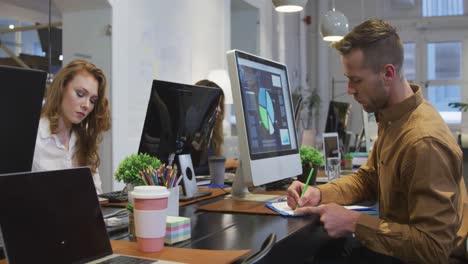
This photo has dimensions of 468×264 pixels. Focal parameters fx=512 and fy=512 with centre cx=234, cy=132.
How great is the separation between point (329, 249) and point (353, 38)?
2.65ft

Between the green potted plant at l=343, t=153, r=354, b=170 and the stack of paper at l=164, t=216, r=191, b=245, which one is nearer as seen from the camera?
the stack of paper at l=164, t=216, r=191, b=245

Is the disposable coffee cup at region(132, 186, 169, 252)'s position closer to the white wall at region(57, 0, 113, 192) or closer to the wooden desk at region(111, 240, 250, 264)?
the wooden desk at region(111, 240, 250, 264)

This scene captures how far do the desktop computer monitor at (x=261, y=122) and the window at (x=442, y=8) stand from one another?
713 cm

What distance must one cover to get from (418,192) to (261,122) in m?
0.65

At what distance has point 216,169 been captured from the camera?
2234mm

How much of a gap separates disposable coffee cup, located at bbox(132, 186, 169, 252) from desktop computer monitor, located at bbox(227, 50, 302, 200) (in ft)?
1.92

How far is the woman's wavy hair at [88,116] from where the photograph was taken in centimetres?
231

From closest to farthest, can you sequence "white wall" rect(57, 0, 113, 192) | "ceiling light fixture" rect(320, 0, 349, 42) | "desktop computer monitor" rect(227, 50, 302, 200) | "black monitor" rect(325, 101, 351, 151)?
1. "desktop computer monitor" rect(227, 50, 302, 200)
2. "white wall" rect(57, 0, 113, 192)
3. "black monitor" rect(325, 101, 351, 151)
4. "ceiling light fixture" rect(320, 0, 349, 42)

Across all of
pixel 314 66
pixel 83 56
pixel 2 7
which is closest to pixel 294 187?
pixel 83 56

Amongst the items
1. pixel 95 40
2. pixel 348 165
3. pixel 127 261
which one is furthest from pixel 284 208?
pixel 95 40

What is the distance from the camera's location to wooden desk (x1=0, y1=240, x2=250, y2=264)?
1.03 metres

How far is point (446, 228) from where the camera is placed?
4.23 ft

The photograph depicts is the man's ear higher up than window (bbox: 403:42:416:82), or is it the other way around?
window (bbox: 403:42:416:82)

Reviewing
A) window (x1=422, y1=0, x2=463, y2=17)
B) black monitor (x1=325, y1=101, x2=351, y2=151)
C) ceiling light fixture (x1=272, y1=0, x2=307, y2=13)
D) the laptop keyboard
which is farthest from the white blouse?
window (x1=422, y1=0, x2=463, y2=17)
